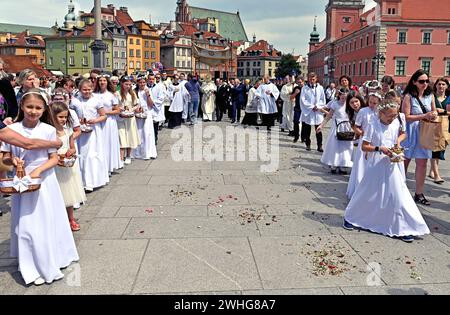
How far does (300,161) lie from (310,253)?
617 cm

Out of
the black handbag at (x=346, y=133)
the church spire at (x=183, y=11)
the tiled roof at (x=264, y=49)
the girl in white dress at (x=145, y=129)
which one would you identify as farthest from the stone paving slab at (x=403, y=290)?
the tiled roof at (x=264, y=49)

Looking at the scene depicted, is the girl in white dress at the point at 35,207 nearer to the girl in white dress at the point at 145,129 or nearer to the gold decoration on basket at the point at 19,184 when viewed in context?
the gold decoration on basket at the point at 19,184

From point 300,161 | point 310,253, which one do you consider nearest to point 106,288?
point 310,253

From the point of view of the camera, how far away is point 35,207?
13.8 ft

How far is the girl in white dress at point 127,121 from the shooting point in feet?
32.7

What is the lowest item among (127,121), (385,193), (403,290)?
(403,290)

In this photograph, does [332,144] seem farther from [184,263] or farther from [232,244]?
[184,263]

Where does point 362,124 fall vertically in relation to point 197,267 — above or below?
above

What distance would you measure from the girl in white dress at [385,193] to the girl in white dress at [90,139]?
14.8 feet

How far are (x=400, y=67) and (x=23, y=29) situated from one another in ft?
405

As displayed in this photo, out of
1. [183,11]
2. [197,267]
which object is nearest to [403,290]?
[197,267]

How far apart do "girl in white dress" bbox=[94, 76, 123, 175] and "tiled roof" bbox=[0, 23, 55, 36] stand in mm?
148026

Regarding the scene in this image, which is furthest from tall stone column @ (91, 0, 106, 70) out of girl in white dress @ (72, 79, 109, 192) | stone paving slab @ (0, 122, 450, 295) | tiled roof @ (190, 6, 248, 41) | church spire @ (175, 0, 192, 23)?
tiled roof @ (190, 6, 248, 41)

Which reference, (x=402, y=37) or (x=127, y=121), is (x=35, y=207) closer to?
(x=127, y=121)
